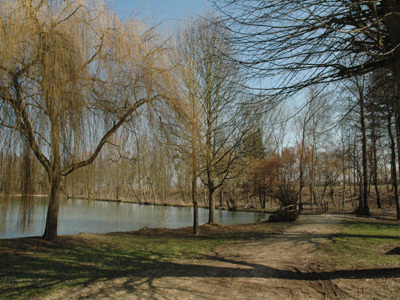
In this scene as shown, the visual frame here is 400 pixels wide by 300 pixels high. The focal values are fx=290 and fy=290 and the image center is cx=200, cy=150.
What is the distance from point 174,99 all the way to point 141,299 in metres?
3.92

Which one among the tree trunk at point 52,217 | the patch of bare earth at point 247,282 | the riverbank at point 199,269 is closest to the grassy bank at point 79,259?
the riverbank at point 199,269

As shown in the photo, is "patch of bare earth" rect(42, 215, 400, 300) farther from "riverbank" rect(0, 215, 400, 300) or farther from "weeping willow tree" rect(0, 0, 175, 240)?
"weeping willow tree" rect(0, 0, 175, 240)

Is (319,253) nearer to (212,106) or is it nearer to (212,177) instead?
(212,177)

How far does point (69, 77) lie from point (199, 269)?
405 centimetres

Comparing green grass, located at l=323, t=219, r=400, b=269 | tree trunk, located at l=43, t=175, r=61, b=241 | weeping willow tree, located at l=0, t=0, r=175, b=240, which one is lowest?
green grass, located at l=323, t=219, r=400, b=269

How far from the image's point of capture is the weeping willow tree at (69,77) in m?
3.94

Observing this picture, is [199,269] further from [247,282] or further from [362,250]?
[362,250]

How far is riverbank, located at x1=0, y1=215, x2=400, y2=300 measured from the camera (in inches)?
164

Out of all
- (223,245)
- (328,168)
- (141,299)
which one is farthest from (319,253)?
(328,168)

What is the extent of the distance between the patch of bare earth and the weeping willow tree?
6.73ft

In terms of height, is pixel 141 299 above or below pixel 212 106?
below

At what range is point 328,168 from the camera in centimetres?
2948

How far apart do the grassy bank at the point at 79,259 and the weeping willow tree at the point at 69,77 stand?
1.39m

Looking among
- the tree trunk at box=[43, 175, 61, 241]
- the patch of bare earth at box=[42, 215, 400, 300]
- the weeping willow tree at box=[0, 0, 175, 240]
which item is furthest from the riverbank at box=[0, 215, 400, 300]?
the weeping willow tree at box=[0, 0, 175, 240]
